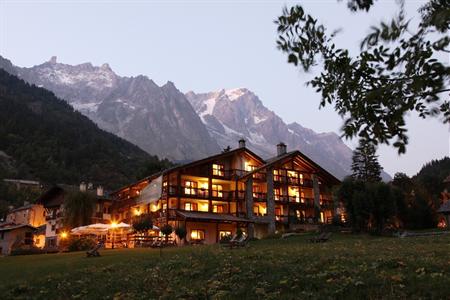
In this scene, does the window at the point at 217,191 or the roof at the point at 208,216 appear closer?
the roof at the point at 208,216

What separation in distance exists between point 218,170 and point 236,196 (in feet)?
12.4

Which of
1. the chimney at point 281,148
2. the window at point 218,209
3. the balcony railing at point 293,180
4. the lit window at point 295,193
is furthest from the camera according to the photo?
the chimney at point 281,148

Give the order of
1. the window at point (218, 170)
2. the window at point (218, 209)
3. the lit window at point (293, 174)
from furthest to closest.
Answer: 1. the lit window at point (293, 174)
2. the window at point (218, 170)
3. the window at point (218, 209)

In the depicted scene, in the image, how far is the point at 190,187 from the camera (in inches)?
2024

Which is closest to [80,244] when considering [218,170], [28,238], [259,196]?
[218,170]

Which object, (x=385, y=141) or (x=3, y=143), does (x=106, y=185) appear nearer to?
(x=3, y=143)

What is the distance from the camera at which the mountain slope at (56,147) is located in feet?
407

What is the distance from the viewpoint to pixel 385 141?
16.7 feet

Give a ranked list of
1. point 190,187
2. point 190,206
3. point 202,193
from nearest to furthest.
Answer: point 190,187, point 190,206, point 202,193

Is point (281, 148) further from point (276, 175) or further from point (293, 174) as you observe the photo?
point (276, 175)

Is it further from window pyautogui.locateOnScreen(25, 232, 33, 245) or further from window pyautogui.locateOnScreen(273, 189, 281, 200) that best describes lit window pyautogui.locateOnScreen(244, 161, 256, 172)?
window pyautogui.locateOnScreen(25, 232, 33, 245)

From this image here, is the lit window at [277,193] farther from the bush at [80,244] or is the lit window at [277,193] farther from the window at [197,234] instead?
the bush at [80,244]

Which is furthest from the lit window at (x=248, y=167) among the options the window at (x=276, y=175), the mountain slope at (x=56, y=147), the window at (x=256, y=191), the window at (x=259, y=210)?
the mountain slope at (x=56, y=147)

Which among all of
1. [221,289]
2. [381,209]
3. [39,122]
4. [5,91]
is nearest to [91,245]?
[381,209]
